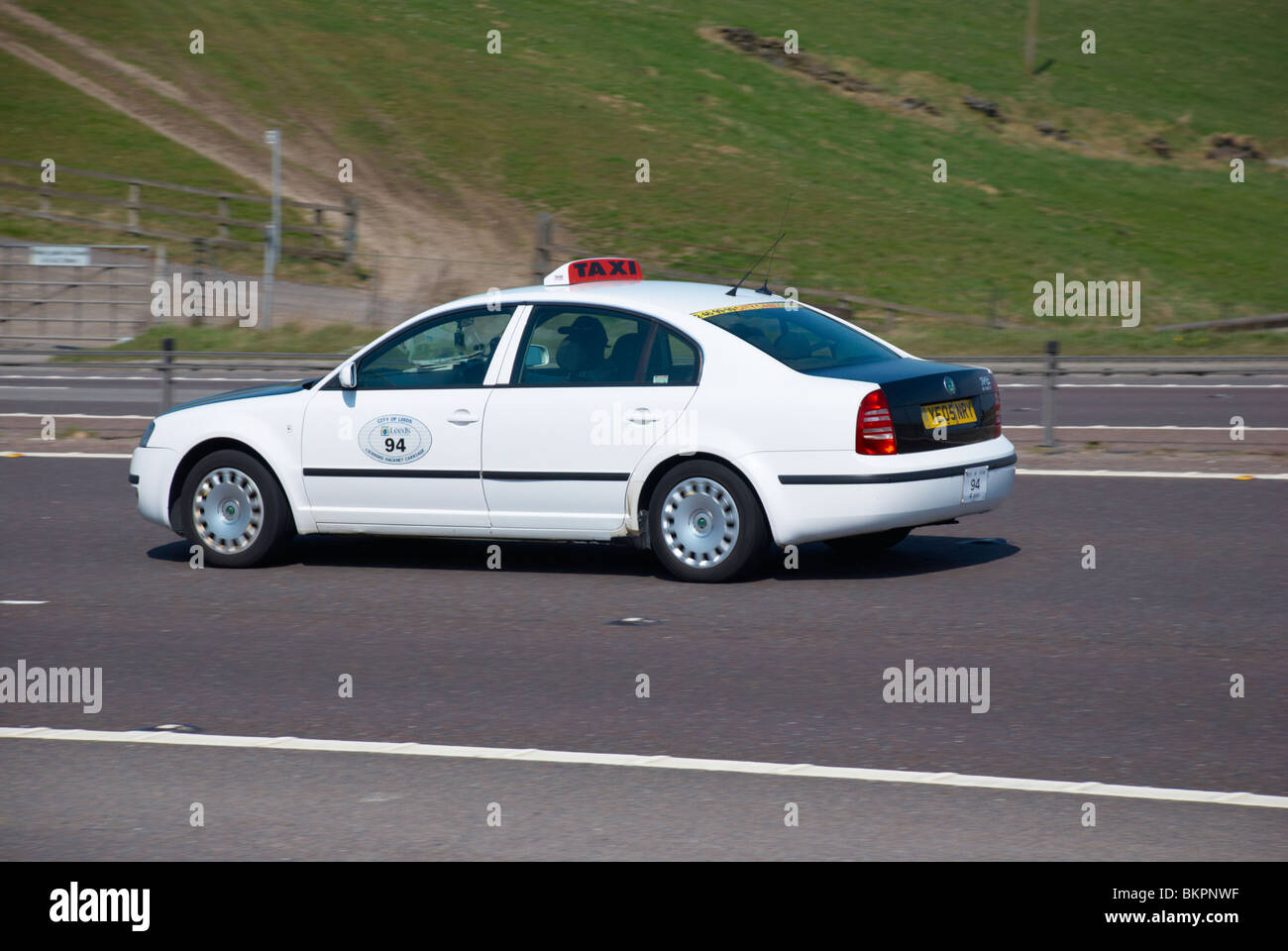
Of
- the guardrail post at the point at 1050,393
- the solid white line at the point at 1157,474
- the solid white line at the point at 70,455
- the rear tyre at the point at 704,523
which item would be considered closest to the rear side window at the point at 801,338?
the rear tyre at the point at 704,523

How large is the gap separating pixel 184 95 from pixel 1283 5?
4761 cm

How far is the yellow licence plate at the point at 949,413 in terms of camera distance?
29.5 feet

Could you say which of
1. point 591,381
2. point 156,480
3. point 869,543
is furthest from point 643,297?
point 156,480

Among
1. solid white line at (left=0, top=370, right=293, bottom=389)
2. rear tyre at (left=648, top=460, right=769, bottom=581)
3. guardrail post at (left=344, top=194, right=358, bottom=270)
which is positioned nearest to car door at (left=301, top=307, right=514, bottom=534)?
rear tyre at (left=648, top=460, right=769, bottom=581)

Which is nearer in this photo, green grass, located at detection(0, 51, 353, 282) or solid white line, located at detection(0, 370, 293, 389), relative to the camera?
solid white line, located at detection(0, 370, 293, 389)

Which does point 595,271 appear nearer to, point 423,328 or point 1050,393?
point 423,328

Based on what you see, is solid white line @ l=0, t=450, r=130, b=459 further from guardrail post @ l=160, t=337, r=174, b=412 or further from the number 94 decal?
the number 94 decal

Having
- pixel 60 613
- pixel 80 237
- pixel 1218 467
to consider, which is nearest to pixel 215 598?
pixel 60 613

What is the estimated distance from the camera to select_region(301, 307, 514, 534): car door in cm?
946

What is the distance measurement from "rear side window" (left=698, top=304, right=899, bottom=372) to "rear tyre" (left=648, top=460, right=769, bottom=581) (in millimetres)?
751

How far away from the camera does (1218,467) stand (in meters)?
13.7

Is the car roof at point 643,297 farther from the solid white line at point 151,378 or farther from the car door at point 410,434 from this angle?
the solid white line at point 151,378

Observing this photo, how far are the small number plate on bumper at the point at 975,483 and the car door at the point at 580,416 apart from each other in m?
1.57

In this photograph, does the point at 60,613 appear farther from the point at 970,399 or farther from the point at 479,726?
the point at 970,399
